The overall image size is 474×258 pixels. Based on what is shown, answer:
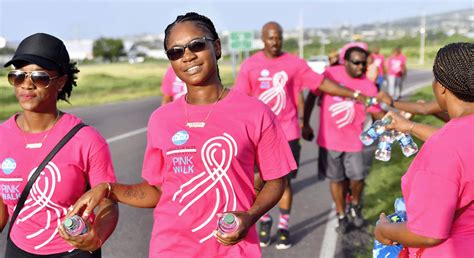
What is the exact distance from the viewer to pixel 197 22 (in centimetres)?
284

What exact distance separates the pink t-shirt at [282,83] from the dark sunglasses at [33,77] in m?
3.29

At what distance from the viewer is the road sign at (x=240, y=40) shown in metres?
32.2

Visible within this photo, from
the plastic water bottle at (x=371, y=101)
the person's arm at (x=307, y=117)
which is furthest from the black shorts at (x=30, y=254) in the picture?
the person's arm at (x=307, y=117)

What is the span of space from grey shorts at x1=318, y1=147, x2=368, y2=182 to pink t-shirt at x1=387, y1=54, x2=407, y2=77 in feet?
45.1

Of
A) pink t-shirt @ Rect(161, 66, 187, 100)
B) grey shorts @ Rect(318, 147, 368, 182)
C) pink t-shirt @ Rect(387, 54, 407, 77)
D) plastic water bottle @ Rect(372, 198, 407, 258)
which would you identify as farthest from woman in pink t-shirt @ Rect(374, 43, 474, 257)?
pink t-shirt @ Rect(387, 54, 407, 77)

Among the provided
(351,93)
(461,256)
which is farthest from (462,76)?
(351,93)

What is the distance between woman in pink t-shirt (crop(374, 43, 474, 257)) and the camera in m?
2.14

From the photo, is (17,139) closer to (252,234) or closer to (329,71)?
(252,234)

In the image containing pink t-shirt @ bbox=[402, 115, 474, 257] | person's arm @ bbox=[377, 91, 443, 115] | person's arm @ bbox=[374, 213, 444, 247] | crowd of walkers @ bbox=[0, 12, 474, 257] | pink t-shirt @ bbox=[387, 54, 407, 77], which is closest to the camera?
pink t-shirt @ bbox=[402, 115, 474, 257]

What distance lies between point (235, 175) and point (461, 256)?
100cm

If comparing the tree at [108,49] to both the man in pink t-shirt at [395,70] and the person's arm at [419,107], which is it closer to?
the man in pink t-shirt at [395,70]

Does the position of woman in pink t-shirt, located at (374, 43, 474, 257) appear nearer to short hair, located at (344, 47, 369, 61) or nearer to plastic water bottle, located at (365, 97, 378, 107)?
plastic water bottle, located at (365, 97, 378, 107)

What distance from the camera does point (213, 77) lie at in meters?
2.85

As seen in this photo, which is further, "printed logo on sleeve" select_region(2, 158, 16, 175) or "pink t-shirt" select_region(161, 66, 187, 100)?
"pink t-shirt" select_region(161, 66, 187, 100)
